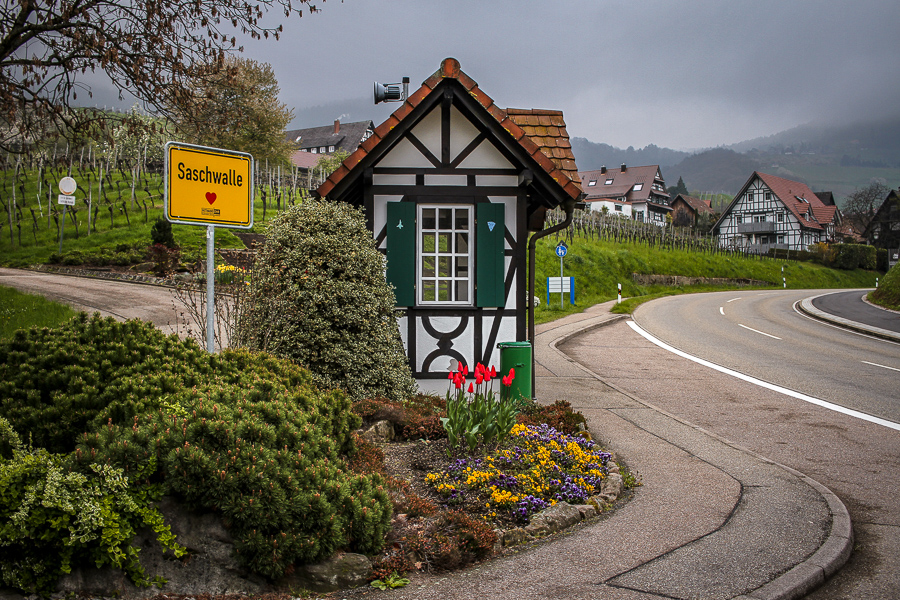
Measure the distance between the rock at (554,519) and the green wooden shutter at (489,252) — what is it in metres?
4.21

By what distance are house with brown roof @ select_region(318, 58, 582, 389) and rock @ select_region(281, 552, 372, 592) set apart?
5059 mm

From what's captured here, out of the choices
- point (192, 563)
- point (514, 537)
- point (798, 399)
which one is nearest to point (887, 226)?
point (798, 399)

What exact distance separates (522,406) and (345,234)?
9.68 feet

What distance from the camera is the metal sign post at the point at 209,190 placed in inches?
199

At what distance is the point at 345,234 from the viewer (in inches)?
294

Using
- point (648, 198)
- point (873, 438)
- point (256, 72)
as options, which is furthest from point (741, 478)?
point (648, 198)

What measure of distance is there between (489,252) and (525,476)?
4.15 meters

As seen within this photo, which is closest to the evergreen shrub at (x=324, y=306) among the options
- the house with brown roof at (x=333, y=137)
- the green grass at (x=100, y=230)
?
the green grass at (x=100, y=230)

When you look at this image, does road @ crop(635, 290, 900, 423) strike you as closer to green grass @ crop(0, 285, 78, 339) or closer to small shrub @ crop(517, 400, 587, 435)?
small shrub @ crop(517, 400, 587, 435)

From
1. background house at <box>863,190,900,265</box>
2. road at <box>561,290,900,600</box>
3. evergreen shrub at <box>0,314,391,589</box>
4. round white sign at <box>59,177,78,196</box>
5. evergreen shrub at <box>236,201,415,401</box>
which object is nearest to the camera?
evergreen shrub at <box>0,314,391,589</box>

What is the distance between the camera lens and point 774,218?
251 feet

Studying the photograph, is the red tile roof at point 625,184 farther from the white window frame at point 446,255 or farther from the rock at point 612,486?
the rock at point 612,486

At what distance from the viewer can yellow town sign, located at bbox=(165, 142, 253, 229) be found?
5.05 m

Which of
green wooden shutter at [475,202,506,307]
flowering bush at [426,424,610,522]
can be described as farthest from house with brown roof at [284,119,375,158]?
flowering bush at [426,424,610,522]
